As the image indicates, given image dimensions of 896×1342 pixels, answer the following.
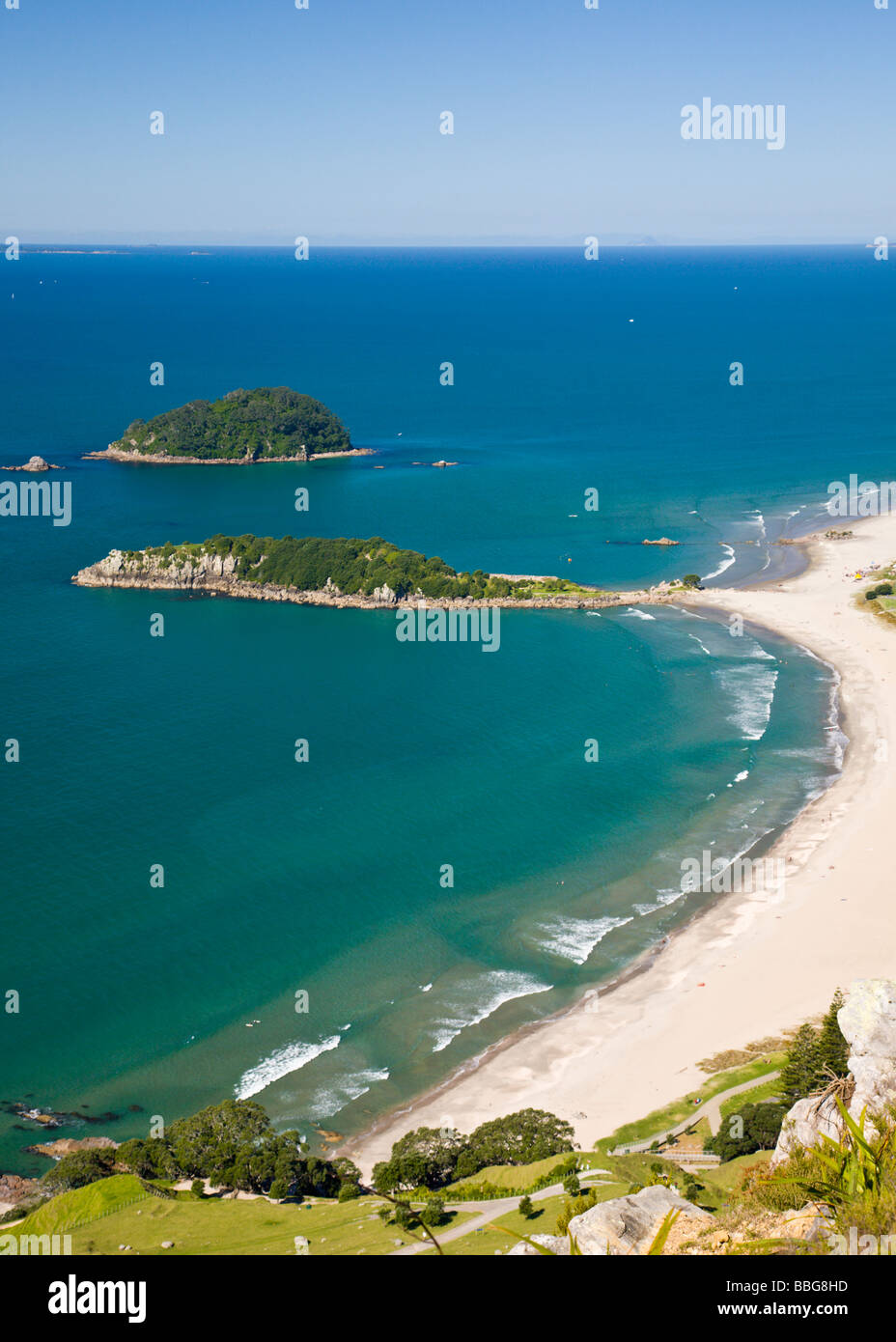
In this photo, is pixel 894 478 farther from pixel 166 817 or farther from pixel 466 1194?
pixel 466 1194

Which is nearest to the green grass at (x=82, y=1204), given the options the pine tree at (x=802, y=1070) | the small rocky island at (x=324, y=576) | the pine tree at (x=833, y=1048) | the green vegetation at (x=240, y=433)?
the pine tree at (x=802, y=1070)

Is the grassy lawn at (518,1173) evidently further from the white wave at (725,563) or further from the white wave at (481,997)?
the white wave at (725,563)

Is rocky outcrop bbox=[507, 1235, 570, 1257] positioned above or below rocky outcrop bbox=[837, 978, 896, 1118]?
below

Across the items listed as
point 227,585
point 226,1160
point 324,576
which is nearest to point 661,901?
point 226,1160

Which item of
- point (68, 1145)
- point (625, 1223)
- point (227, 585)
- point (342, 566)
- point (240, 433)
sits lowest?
point (68, 1145)

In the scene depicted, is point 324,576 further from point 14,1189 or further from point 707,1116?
point 707,1116

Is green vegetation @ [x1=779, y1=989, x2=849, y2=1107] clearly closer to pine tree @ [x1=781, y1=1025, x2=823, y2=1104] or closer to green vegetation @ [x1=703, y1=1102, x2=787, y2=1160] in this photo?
pine tree @ [x1=781, y1=1025, x2=823, y2=1104]

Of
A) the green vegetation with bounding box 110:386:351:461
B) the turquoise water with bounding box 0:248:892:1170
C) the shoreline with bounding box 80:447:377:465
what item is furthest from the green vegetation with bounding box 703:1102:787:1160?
the green vegetation with bounding box 110:386:351:461

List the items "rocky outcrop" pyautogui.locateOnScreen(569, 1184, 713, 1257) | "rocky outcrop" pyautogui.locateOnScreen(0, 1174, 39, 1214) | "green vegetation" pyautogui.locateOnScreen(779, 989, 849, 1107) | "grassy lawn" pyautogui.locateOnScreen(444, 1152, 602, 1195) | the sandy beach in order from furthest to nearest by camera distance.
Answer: the sandy beach
"rocky outcrop" pyautogui.locateOnScreen(0, 1174, 39, 1214)
"grassy lawn" pyautogui.locateOnScreen(444, 1152, 602, 1195)
"green vegetation" pyautogui.locateOnScreen(779, 989, 849, 1107)
"rocky outcrop" pyautogui.locateOnScreen(569, 1184, 713, 1257)
